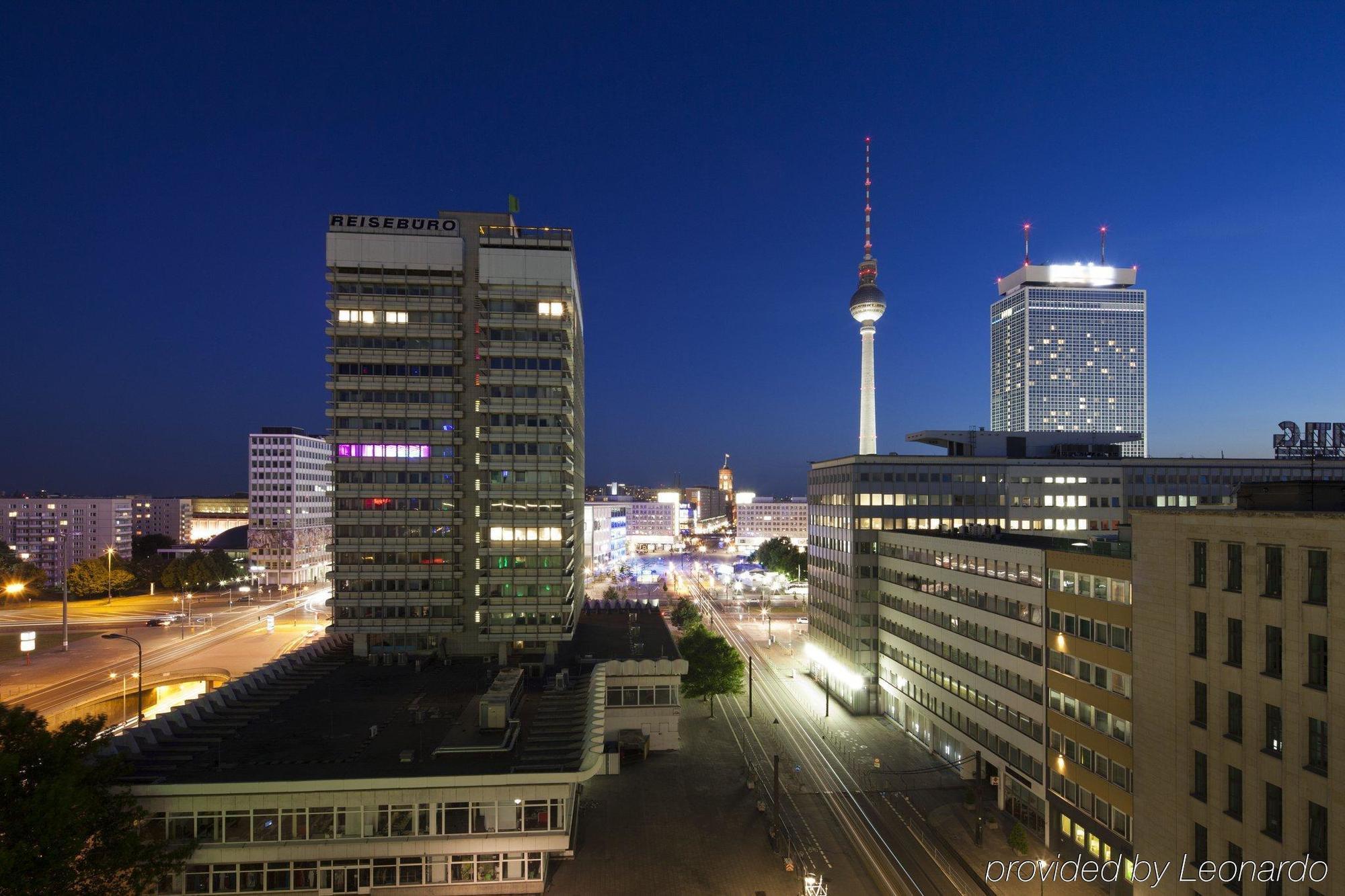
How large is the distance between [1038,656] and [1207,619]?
1560 cm

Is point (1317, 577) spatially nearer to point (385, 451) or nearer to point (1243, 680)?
point (1243, 680)

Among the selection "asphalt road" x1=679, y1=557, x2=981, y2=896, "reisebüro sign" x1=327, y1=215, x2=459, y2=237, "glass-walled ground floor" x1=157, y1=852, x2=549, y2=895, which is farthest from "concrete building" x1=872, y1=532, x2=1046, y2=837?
"reisebüro sign" x1=327, y1=215, x2=459, y2=237

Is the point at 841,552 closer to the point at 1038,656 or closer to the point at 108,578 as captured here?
the point at 1038,656

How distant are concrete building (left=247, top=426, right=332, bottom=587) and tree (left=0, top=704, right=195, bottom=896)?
434ft

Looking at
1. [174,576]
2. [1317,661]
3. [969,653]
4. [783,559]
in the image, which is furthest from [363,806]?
[174,576]

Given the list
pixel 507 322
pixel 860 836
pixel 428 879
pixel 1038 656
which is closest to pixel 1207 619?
pixel 1038 656

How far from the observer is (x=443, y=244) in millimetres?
66812

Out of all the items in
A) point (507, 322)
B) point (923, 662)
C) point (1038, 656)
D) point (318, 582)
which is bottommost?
point (318, 582)

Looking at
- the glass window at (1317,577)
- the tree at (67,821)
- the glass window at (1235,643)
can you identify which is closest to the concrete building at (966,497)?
the glass window at (1235,643)

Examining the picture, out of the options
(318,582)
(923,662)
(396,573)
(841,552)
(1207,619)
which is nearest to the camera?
(1207,619)

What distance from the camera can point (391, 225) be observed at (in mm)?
66938

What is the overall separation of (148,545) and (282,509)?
44639mm

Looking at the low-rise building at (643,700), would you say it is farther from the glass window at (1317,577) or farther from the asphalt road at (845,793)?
the glass window at (1317,577)

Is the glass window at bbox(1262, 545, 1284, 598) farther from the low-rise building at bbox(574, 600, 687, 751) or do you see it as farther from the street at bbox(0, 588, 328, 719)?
the street at bbox(0, 588, 328, 719)
